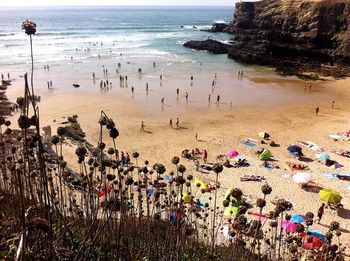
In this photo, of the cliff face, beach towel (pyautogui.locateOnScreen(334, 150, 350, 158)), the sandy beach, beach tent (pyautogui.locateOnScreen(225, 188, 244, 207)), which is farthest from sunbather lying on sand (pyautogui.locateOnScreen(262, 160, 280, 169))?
the cliff face

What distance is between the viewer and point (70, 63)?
61125 mm

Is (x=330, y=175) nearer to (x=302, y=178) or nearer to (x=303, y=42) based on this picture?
(x=302, y=178)

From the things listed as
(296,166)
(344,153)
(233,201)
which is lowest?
(296,166)

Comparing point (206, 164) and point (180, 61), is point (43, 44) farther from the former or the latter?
point (206, 164)

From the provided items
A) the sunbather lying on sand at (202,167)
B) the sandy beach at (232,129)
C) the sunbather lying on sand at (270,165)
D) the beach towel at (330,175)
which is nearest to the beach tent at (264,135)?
the sandy beach at (232,129)

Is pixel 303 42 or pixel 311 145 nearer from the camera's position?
pixel 311 145

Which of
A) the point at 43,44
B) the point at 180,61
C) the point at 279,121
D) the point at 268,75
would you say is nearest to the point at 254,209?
the point at 279,121

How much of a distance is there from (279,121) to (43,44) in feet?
214

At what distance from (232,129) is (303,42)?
46.8 m

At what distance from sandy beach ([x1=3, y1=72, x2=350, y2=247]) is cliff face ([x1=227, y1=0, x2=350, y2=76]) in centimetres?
1733

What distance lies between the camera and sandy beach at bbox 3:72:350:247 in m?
22.4

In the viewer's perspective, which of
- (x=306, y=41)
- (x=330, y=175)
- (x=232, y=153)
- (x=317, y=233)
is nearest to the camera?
(x=317, y=233)

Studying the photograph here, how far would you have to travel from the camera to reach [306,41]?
2766 inches

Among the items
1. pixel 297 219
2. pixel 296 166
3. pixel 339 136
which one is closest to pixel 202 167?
pixel 296 166
